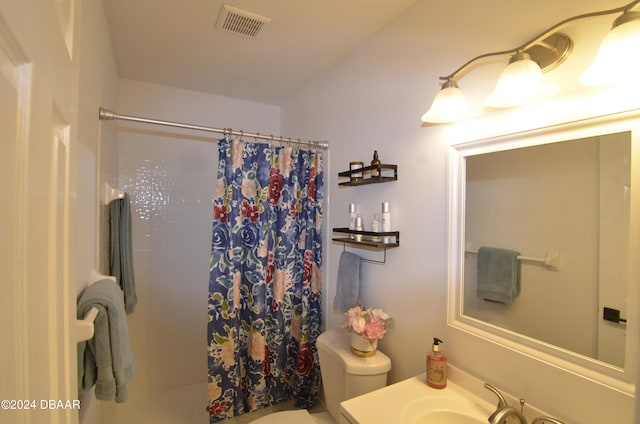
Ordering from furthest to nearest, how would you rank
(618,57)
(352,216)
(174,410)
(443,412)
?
(174,410) → (352,216) → (443,412) → (618,57)

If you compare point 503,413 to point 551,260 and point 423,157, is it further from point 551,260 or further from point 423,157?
point 423,157

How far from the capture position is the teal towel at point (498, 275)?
3.51 feet

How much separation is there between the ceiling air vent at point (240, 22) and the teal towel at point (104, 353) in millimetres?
1451

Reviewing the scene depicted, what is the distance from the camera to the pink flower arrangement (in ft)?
4.63

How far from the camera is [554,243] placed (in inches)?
37.7

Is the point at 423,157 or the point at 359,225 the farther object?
the point at 359,225

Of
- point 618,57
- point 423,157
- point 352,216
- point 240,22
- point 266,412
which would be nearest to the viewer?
point 618,57

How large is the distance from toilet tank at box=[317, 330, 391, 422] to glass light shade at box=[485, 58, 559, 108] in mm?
1278

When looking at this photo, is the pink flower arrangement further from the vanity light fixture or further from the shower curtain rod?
the shower curtain rod

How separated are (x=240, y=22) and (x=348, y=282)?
5.28 ft

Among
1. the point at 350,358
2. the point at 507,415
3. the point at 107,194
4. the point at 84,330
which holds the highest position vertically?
the point at 107,194

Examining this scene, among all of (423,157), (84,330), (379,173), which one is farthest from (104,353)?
(423,157)

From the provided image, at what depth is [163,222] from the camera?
241 centimetres

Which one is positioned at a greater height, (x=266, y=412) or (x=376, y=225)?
(x=376, y=225)
